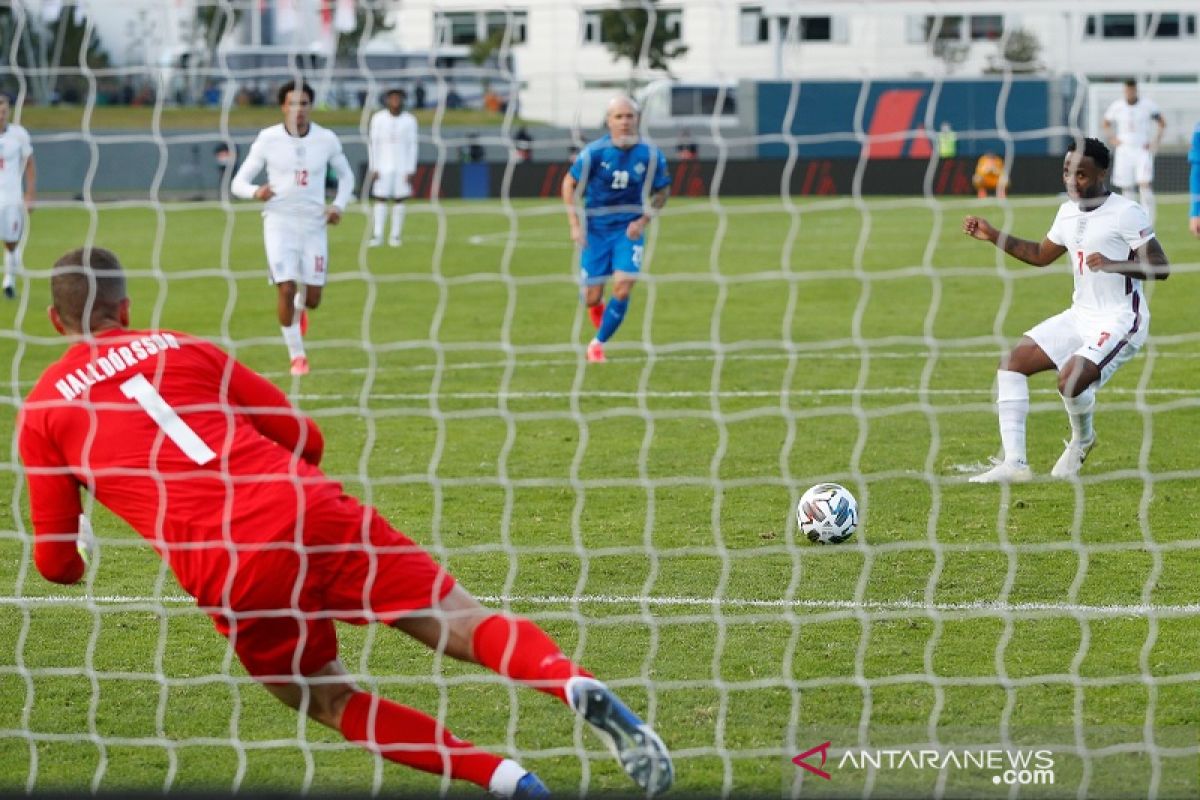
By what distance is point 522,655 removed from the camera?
171 inches

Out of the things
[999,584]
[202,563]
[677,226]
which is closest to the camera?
[202,563]

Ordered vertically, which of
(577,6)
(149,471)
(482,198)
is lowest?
(482,198)

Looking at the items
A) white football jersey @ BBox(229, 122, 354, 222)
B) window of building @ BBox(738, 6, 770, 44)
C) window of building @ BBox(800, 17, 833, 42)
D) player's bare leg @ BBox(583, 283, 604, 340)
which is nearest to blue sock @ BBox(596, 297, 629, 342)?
player's bare leg @ BBox(583, 283, 604, 340)

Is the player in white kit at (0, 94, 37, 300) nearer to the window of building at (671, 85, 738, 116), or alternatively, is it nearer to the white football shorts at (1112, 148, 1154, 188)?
the white football shorts at (1112, 148, 1154, 188)

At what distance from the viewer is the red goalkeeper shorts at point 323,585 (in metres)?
4.30

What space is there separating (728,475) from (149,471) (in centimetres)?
472

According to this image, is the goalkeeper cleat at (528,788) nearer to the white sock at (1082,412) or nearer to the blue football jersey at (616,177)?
the white sock at (1082,412)

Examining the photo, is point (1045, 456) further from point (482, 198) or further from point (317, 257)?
point (482, 198)

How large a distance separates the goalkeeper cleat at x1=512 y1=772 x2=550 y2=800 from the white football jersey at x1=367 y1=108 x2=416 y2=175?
20.3m

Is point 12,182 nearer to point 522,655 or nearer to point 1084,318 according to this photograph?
point 1084,318

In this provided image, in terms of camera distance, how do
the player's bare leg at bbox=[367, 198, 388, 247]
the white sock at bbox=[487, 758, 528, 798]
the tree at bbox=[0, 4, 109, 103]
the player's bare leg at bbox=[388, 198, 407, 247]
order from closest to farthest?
1. the white sock at bbox=[487, 758, 528, 798]
2. the player's bare leg at bbox=[388, 198, 407, 247]
3. the player's bare leg at bbox=[367, 198, 388, 247]
4. the tree at bbox=[0, 4, 109, 103]

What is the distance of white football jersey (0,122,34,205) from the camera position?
16.9m

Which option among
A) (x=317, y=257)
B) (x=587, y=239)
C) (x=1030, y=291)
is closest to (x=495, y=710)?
(x=317, y=257)

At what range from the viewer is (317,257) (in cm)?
1261
